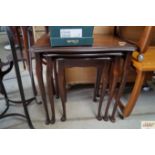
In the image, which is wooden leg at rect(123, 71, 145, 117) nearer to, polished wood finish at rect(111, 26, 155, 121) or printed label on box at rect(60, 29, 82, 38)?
polished wood finish at rect(111, 26, 155, 121)

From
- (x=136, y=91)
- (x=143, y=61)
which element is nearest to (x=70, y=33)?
(x=143, y=61)

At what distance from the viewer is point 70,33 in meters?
0.89

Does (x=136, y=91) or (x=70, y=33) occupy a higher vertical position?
(x=70, y=33)

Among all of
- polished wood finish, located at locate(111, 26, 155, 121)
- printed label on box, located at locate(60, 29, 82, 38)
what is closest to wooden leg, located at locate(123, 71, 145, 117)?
polished wood finish, located at locate(111, 26, 155, 121)

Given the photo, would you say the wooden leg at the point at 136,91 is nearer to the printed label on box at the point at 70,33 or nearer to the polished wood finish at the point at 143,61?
the polished wood finish at the point at 143,61

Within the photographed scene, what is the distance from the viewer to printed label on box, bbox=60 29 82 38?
0.87 m

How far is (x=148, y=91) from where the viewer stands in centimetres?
180

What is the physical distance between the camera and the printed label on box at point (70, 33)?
34.4 inches

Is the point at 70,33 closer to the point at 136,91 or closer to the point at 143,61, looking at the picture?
the point at 143,61
